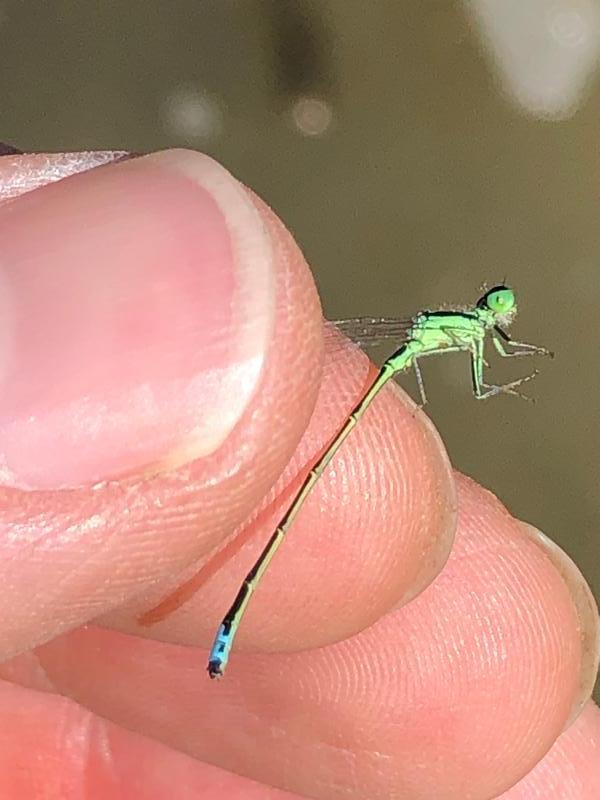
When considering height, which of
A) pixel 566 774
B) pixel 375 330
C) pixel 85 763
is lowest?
pixel 566 774

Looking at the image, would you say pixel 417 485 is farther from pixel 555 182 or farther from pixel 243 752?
pixel 555 182

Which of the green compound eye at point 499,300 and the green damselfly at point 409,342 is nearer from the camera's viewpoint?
the green damselfly at point 409,342

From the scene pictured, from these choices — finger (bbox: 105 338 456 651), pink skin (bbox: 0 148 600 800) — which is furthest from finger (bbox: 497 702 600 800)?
finger (bbox: 105 338 456 651)

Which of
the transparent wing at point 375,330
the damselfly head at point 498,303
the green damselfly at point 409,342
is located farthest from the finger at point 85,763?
the damselfly head at point 498,303

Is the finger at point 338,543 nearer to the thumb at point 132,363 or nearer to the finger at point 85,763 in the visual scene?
the finger at point 85,763

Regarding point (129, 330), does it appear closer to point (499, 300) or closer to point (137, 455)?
point (137, 455)

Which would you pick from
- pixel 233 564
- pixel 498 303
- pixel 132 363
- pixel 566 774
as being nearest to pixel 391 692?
pixel 233 564
